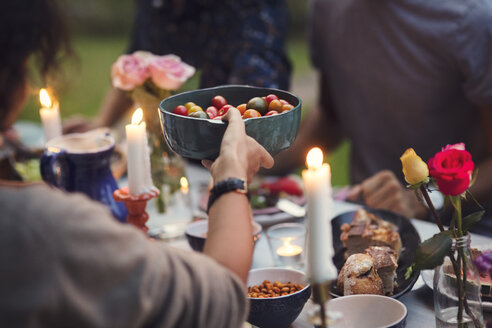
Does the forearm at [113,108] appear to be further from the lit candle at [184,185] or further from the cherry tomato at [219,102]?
the cherry tomato at [219,102]

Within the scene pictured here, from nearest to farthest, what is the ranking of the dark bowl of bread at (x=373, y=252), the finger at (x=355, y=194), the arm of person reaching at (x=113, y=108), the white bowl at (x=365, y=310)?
1. the white bowl at (x=365, y=310)
2. the dark bowl of bread at (x=373, y=252)
3. the finger at (x=355, y=194)
4. the arm of person reaching at (x=113, y=108)

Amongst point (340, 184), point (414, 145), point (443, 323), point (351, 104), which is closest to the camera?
point (443, 323)

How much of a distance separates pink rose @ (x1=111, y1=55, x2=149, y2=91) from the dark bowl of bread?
58cm

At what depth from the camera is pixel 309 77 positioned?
21.4 ft

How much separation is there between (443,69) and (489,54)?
0.60 ft

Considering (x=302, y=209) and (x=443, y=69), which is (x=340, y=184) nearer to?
(x=443, y=69)

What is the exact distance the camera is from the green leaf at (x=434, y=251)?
0.87m

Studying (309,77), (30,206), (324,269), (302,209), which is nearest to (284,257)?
(302,209)

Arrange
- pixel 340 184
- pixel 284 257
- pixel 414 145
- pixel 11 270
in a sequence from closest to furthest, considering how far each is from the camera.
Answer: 1. pixel 11 270
2. pixel 284 257
3. pixel 414 145
4. pixel 340 184

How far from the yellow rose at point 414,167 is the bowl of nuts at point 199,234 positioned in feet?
1.31

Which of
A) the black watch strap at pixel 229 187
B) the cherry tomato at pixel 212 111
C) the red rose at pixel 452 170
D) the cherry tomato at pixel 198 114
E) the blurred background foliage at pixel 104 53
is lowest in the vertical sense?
the blurred background foliage at pixel 104 53

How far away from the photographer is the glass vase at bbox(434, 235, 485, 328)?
2.91ft

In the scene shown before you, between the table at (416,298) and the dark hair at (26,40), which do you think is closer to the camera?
the table at (416,298)

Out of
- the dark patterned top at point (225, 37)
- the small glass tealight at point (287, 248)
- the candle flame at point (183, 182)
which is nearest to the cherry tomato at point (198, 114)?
the small glass tealight at point (287, 248)
